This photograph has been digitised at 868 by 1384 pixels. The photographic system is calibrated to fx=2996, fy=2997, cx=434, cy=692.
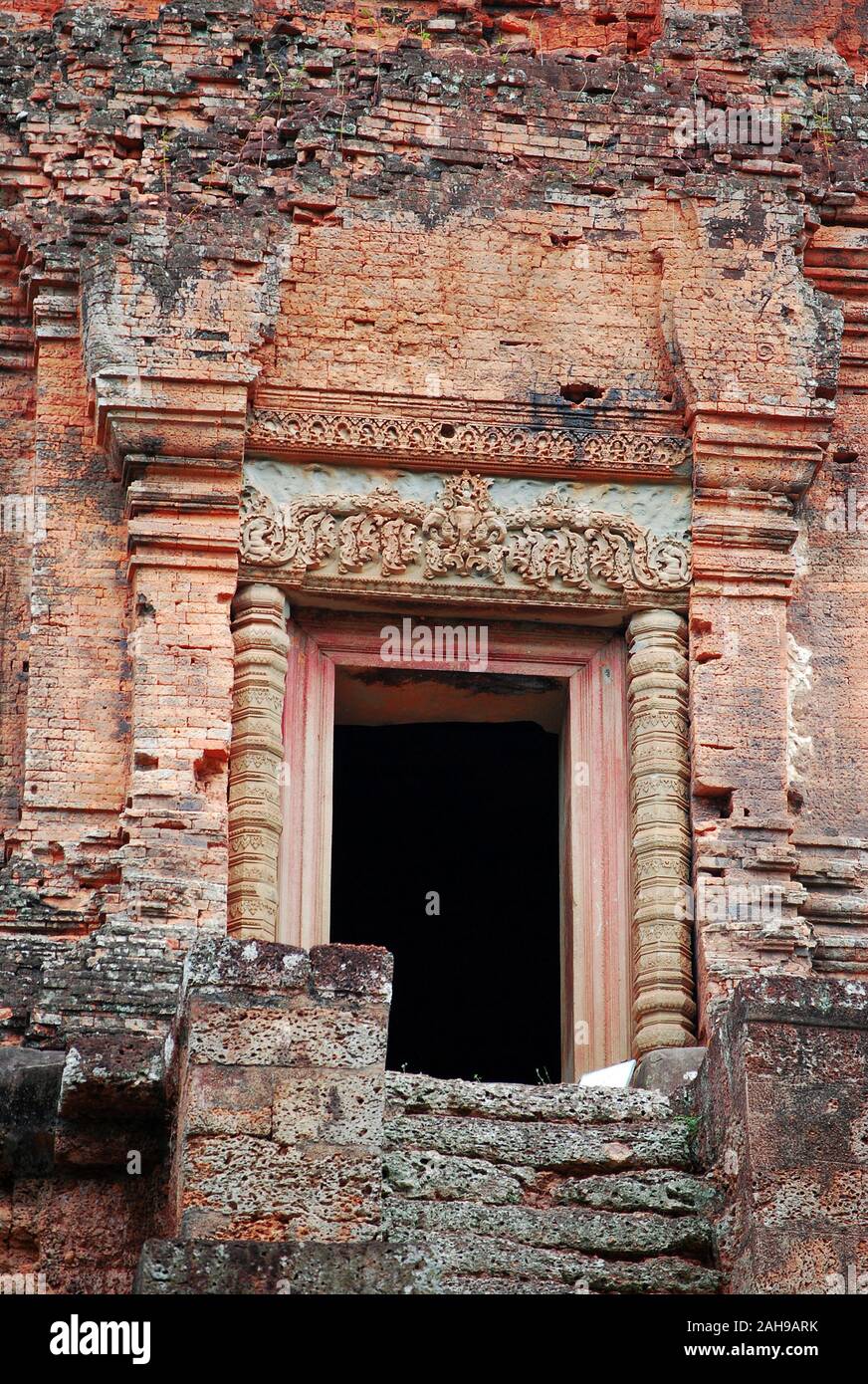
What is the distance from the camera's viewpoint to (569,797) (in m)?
17.4

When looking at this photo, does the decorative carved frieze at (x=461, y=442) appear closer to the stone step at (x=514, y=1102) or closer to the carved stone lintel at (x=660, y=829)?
the carved stone lintel at (x=660, y=829)

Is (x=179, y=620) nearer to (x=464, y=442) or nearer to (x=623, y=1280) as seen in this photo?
(x=464, y=442)

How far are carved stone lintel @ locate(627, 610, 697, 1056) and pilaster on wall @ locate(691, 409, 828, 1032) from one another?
11 centimetres

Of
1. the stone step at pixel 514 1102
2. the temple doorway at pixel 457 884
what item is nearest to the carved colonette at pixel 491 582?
the stone step at pixel 514 1102

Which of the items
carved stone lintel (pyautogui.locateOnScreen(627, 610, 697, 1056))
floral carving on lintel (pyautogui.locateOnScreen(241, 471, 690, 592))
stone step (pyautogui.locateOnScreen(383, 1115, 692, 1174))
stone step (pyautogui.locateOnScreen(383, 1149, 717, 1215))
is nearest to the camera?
stone step (pyautogui.locateOnScreen(383, 1149, 717, 1215))

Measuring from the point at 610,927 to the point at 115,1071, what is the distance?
453cm

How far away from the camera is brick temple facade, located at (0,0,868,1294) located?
16.7 meters

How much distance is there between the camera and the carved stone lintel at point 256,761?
16.6 m

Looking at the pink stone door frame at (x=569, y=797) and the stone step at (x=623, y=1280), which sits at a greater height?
the pink stone door frame at (x=569, y=797)

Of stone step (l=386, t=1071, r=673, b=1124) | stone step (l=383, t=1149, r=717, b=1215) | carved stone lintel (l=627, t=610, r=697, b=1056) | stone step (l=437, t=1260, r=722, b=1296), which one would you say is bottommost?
stone step (l=437, t=1260, r=722, b=1296)

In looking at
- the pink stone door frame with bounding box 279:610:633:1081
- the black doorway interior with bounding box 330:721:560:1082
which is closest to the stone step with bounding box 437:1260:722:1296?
the pink stone door frame with bounding box 279:610:633:1081

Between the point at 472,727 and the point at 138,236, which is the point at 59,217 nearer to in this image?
the point at 138,236

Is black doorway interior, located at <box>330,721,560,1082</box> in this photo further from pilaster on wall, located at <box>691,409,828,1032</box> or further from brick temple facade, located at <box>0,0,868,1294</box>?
pilaster on wall, located at <box>691,409,828,1032</box>

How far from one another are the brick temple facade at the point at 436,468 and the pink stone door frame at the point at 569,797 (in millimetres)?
25
